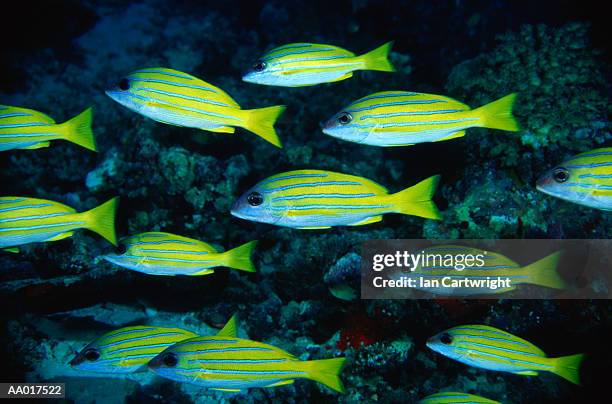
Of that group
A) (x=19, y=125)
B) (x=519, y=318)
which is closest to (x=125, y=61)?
(x=19, y=125)

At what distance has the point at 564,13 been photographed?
804 centimetres

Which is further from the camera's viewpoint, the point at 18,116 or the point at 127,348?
the point at 18,116

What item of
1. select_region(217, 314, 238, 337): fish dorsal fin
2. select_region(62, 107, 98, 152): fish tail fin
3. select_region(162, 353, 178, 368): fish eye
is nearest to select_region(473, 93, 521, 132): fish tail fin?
select_region(217, 314, 238, 337): fish dorsal fin

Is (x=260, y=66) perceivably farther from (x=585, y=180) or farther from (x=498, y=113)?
(x=585, y=180)

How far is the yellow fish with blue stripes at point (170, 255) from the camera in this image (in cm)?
371

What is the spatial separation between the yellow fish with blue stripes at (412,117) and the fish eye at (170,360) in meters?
2.37

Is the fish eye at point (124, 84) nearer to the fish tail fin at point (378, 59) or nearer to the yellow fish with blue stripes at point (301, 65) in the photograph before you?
the yellow fish with blue stripes at point (301, 65)

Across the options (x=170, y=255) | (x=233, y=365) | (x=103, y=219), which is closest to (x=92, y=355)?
(x=170, y=255)

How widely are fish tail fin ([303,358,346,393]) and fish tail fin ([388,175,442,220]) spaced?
1459 mm

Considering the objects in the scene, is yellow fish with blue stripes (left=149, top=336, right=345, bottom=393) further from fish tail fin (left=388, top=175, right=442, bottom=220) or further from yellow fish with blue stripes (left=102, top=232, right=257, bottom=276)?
fish tail fin (left=388, top=175, right=442, bottom=220)

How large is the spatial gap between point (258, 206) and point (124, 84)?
5.62 ft

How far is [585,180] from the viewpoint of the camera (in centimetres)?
300

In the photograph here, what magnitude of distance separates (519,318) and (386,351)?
5.25 feet

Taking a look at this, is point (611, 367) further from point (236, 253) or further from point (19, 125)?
point (19, 125)
